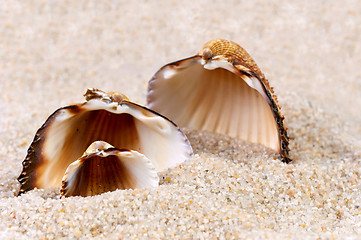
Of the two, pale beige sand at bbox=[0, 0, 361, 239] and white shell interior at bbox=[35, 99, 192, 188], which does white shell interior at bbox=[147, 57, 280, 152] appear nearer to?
pale beige sand at bbox=[0, 0, 361, 239]

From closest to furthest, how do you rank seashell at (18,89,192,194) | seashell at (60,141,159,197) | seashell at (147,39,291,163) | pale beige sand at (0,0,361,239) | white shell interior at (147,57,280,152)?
pale beige sand at (0,0,361,239) → seashell at (60,141,159,197) → seashell at (18,89,192,194) → seashell at (147,39,291,163) → white shell interior at (147,57,280,152)

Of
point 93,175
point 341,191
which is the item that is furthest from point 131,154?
point 341,191

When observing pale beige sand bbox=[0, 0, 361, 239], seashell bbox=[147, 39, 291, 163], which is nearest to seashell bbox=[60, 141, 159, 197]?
pale beige sand bbox=[0, 0, 361, 239]

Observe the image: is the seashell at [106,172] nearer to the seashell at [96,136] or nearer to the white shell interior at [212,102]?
the seashell at [96,136]

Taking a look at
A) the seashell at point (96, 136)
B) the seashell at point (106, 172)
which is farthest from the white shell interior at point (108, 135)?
the seashell at point (106, 172)

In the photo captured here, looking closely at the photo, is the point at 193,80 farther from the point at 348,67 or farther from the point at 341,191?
the point at 348,67

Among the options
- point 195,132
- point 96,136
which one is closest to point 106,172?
point 96,136
